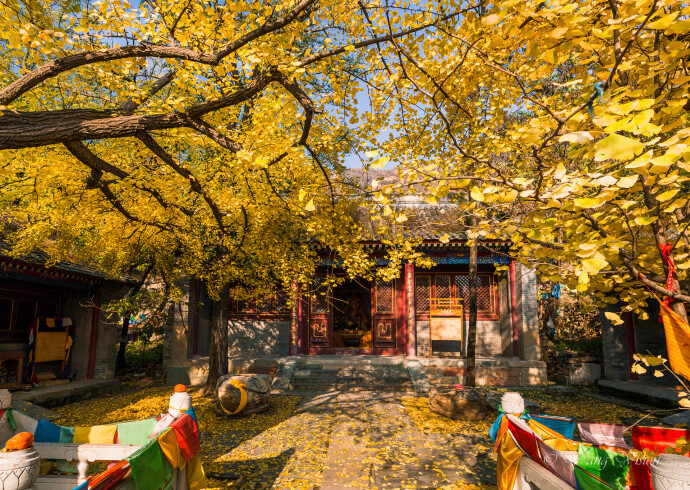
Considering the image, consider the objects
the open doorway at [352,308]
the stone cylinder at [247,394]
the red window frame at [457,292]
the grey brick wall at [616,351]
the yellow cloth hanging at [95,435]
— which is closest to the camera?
the yellow cloth hanging at [95,435]

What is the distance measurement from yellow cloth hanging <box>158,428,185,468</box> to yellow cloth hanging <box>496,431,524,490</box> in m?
3.16

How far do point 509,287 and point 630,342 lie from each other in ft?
12.1

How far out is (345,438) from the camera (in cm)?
730

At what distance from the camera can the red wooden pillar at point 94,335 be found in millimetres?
12344

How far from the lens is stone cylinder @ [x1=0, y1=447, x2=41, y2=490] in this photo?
2.26m

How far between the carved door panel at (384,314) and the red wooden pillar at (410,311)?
683mm

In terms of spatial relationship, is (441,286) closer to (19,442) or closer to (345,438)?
(345,438)

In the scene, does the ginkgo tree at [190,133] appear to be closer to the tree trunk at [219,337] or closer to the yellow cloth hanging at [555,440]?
the tree trunk at [219,337]

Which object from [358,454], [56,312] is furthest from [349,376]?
[56,312]

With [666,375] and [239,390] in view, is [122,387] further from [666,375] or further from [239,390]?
[666,375]

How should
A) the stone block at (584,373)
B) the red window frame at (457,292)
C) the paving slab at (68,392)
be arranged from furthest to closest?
the red window frame at (457,292) → the stone block at (584,373) → the paving slab at (68,392)

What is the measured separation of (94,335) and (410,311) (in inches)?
396

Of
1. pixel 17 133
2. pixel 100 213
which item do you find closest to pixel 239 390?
pixel 100 213

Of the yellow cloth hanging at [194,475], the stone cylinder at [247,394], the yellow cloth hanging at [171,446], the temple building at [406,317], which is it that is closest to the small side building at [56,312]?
the temple building at [406,317]
